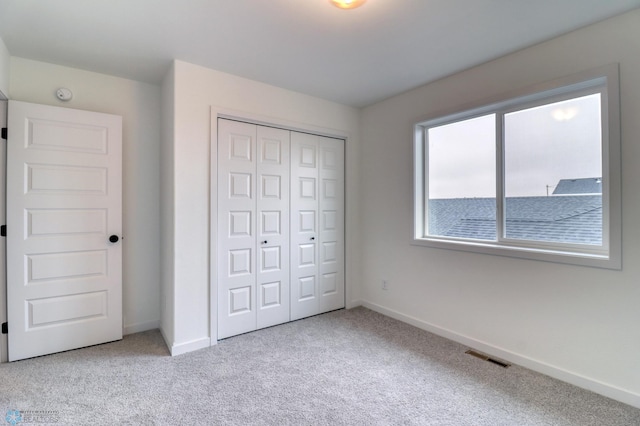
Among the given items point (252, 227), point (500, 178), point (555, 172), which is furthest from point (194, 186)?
point (555, 172)

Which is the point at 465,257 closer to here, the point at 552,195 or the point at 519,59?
the point at 552,195

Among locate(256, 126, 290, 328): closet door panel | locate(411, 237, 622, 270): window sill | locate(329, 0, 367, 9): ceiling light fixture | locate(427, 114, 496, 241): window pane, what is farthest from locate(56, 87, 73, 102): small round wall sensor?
locate(411, 237, 622, 270): window sill

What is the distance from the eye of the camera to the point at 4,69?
7.65 feet

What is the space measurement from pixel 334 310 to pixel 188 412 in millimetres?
2074

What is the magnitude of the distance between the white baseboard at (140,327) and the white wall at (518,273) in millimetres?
2452

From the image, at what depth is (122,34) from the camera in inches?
85.0

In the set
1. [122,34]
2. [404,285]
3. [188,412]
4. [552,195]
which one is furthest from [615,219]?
[122,34]

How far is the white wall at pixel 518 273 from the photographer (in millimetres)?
1907

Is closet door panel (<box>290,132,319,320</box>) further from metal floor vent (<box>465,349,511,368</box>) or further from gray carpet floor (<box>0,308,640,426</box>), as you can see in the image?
metal floor vent (<box>465,349,511,368</box>)

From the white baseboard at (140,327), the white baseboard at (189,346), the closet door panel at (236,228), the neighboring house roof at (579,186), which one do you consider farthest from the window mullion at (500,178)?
the white baseboard at (140,327)


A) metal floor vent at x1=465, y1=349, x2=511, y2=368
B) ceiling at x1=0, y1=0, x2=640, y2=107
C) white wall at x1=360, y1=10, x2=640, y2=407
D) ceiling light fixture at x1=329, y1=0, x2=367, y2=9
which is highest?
ceiling at x1=0, y1=0, x2=640, y2=107

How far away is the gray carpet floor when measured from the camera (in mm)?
1781

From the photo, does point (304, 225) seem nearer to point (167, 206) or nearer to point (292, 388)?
point (167, 206)

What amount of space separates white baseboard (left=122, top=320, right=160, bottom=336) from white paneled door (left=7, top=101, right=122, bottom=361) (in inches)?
6.0
